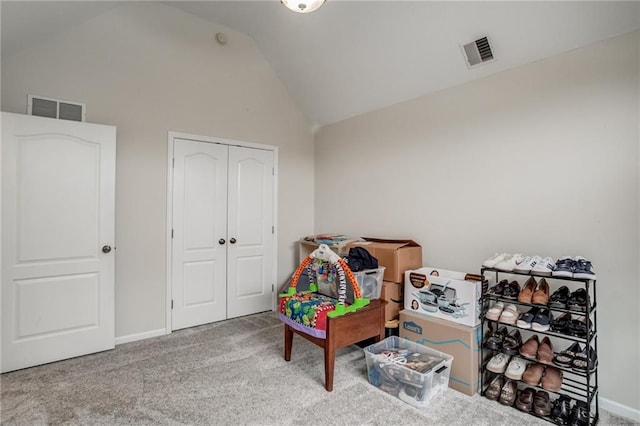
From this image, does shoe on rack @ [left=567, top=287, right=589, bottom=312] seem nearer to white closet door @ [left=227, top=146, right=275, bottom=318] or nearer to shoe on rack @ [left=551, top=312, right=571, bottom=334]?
shoe on rack @ [left=551, top=312, right=571, bottom=334]

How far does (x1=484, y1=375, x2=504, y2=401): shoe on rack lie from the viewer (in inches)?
85.7

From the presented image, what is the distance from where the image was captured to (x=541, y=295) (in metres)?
2.03

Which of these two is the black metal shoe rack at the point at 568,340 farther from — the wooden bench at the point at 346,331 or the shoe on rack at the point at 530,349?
the wooden bench at the point at 346,331

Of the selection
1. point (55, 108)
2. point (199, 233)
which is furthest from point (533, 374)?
point (55, 108)

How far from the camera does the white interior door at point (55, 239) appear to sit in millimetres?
2512

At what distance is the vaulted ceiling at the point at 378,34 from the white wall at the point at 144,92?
0.15 meters

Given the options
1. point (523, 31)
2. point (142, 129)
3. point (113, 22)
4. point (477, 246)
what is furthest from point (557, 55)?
point (113, 22)

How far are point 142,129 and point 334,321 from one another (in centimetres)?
265

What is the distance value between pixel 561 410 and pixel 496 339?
19.5 inches

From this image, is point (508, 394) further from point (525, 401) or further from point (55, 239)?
point (55, 239)

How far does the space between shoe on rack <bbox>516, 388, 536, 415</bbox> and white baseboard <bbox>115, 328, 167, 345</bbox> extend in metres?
3.18

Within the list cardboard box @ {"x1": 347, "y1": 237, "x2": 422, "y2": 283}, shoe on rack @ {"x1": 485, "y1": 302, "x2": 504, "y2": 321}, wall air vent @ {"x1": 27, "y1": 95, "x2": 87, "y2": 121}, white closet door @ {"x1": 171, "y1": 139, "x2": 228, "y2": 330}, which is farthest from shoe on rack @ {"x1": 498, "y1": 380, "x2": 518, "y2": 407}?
wall air vent @ {"x1": 27, "y1": 95, "x2": 87, "y2": 121}

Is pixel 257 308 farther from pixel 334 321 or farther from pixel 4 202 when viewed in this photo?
pixel 4 202

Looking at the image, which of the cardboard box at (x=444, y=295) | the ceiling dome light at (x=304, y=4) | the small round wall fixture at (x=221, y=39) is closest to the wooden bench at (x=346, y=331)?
the cardboard box at (x=444, y=295)
